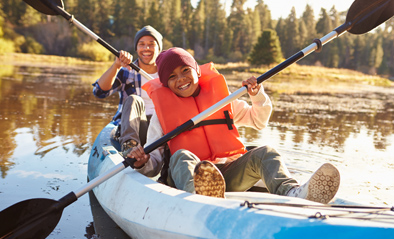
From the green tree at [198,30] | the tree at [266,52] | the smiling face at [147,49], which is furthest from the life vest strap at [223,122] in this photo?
the green tree at [198,30]

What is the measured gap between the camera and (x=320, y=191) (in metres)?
1.96

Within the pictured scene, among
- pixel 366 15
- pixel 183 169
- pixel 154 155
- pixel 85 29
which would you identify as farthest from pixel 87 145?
pixel 366 15

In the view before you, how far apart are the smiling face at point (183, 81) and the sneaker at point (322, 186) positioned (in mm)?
922

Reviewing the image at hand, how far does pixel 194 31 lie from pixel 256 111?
4309 centimetres

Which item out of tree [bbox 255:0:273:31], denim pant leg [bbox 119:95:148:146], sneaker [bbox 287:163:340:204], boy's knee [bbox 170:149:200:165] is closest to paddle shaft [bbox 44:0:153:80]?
denim pant leg [bbox 119:95:148:146]

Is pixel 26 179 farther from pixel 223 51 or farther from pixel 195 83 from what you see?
pixel 223 51

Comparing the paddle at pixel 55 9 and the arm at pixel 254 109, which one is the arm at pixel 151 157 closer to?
the arm at pixel 254 109

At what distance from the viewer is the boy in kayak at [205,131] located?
2.19 metres

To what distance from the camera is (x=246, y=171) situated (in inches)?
91.4

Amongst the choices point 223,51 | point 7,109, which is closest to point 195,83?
point 7,109

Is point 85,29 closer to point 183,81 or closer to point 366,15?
point 183,81

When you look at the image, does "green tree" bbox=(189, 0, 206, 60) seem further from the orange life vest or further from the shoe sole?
the shoe sole

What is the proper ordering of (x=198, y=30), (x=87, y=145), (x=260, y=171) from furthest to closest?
(x=198, y=30), (x=87, y=145), (x=260, y=171)

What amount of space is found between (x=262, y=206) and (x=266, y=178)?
1.56ft
